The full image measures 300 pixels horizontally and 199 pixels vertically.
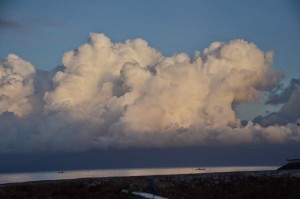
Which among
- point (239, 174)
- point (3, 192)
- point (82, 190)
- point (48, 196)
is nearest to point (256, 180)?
point (239, 174)

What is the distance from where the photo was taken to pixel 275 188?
188 ft

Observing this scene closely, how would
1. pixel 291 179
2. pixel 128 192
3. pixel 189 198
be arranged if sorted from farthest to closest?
pixel 291 179 < pixel 189 198 < pixel 128 192

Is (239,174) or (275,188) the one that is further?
(239,174)

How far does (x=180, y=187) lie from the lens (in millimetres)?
58719

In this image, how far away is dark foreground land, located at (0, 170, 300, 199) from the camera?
2189 inches

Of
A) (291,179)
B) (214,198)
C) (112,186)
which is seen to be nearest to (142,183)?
(112,186)

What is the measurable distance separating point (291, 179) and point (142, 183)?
1792 cm

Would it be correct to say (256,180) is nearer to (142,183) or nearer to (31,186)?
(142,183)

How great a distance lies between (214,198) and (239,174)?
25.6 feet

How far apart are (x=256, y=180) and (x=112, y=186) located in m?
17.4

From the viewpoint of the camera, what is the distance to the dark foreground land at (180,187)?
55594 mm

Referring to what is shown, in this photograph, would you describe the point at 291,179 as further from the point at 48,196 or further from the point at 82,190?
the point at 48,196

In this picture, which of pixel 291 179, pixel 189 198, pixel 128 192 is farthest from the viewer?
pixel 291 179

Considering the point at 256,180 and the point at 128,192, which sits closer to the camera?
the point at 128,192
